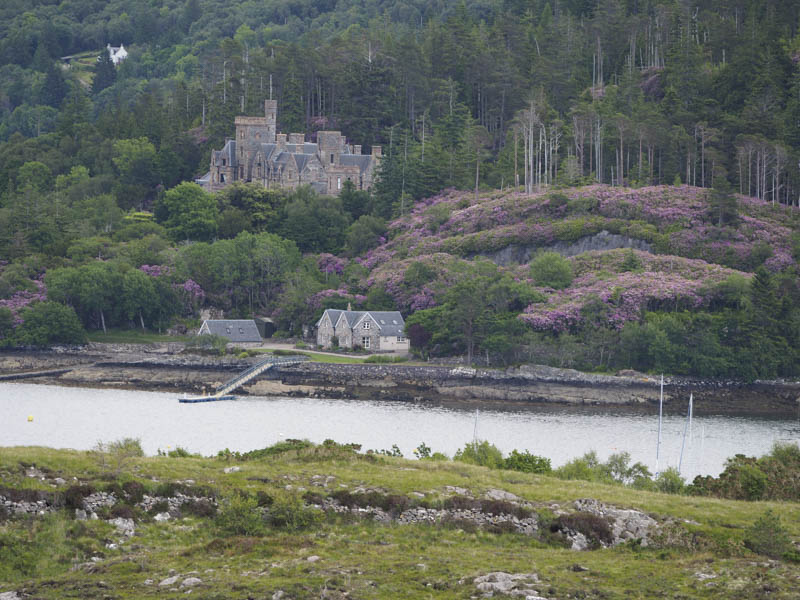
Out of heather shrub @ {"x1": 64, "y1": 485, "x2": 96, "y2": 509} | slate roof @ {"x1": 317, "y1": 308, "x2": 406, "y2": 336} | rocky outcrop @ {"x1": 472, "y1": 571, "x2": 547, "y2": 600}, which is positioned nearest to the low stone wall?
slate roof @ {"x1": 317, "y1": 308, "x2": 406, "y2": 336}

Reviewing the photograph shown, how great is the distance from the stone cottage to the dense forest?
259 centimetres

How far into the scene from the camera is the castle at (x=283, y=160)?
119438mm

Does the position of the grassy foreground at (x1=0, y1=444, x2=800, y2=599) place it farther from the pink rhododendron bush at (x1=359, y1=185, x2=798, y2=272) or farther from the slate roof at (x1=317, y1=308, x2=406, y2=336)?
the pink rhododendron bush at (x1=359, y1=185, x2=798, y2=272)

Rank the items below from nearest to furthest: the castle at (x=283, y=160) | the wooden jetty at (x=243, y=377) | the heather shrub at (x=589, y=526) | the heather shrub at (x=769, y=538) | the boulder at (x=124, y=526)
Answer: the heather shrub at (x=769, y=538)
the boulder at (x=124, y=526)
the heather shrub at (x=589, y=526)
the wooden jetty at (x=243, y=377)
the castle at (x=283, y=160)

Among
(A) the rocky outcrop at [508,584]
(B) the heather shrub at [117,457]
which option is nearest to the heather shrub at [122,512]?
(B) the heather shrub at [117,457]

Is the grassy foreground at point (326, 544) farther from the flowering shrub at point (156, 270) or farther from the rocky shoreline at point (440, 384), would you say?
the flowering shrub at point (156, 270)

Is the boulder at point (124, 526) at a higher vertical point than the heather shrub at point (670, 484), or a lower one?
higher

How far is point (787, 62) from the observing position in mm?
116062

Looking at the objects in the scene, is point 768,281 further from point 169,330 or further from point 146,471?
point 146,471

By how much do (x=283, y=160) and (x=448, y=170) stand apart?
1729 centimetres

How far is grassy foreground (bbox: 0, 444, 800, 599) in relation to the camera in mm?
23031

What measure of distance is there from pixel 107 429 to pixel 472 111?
7844 centimetres

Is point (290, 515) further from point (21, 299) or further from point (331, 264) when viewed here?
point (331, 264)

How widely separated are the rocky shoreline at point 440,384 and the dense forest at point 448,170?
269 cm
